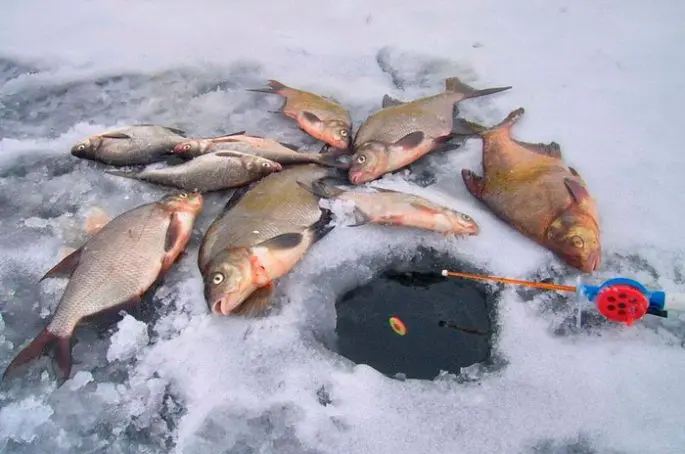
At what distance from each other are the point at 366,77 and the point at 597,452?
10.5 feet

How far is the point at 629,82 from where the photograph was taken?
171 inches

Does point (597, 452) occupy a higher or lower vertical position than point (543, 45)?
lower

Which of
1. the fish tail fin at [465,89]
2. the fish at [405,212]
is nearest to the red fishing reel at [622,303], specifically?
the fish at [405,212]

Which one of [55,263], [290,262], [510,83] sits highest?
[510,83]

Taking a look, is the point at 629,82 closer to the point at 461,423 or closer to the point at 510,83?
the point at 510,83

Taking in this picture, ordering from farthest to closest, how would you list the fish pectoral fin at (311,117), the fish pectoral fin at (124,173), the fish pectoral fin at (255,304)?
the fish pectoral fin at (311,117), the fish pectoral fin at (124,173), the fish pectoral fin at (255,304)

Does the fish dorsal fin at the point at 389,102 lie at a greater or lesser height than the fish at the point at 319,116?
greater

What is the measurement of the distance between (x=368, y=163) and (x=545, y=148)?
1100 millimetres

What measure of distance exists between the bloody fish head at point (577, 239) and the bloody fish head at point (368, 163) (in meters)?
1.06

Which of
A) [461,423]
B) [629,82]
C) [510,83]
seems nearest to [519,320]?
[461,423]

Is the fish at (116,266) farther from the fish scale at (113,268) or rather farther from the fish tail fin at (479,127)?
the fish tail fin at (479,127)

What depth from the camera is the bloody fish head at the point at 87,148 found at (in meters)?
3.80

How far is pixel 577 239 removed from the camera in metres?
2.90

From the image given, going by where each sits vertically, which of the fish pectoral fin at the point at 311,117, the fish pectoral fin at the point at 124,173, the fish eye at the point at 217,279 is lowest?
the fish pectoral fin at the point at 124,173
